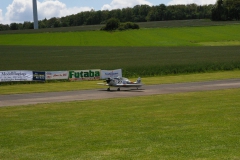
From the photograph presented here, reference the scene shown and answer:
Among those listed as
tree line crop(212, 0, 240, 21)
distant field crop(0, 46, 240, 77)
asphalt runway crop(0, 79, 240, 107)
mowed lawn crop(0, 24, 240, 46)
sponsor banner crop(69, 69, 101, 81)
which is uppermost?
tree line crop(212, 0, 240, 21)

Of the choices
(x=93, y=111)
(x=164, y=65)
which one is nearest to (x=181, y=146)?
(x=93, y=111)

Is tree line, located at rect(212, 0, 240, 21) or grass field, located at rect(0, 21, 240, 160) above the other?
tree line, located at rect(212, 0, 240, 21)

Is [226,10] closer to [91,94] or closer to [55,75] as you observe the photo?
[55,75]

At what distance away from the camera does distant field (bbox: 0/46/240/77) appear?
64312 millimetres

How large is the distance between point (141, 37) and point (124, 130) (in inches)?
3558

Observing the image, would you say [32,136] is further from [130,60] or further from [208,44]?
[208,44]

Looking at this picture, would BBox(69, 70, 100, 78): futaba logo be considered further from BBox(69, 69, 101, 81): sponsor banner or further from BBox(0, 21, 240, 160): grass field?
BBox(0, 21, 240, 160): grass field

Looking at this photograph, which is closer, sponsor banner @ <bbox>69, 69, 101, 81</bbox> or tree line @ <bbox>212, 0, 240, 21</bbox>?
sponsor banner @ <bbox>69, 69, 101, 81</bbox>

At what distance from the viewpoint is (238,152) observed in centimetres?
1499

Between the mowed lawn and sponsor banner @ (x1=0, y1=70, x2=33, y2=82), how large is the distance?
1917 inches

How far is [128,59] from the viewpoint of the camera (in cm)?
7538

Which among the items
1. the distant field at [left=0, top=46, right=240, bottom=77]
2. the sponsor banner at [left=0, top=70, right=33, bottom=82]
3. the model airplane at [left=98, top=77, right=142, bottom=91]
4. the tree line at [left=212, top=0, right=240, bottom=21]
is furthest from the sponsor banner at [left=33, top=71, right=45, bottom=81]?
the tree line at [left=212, top=0, right=240, bottom=21]

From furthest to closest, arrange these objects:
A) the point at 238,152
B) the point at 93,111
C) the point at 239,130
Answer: the point at 93,111
the point at 239,130
the point at 238,152

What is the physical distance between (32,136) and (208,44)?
83358 mm
